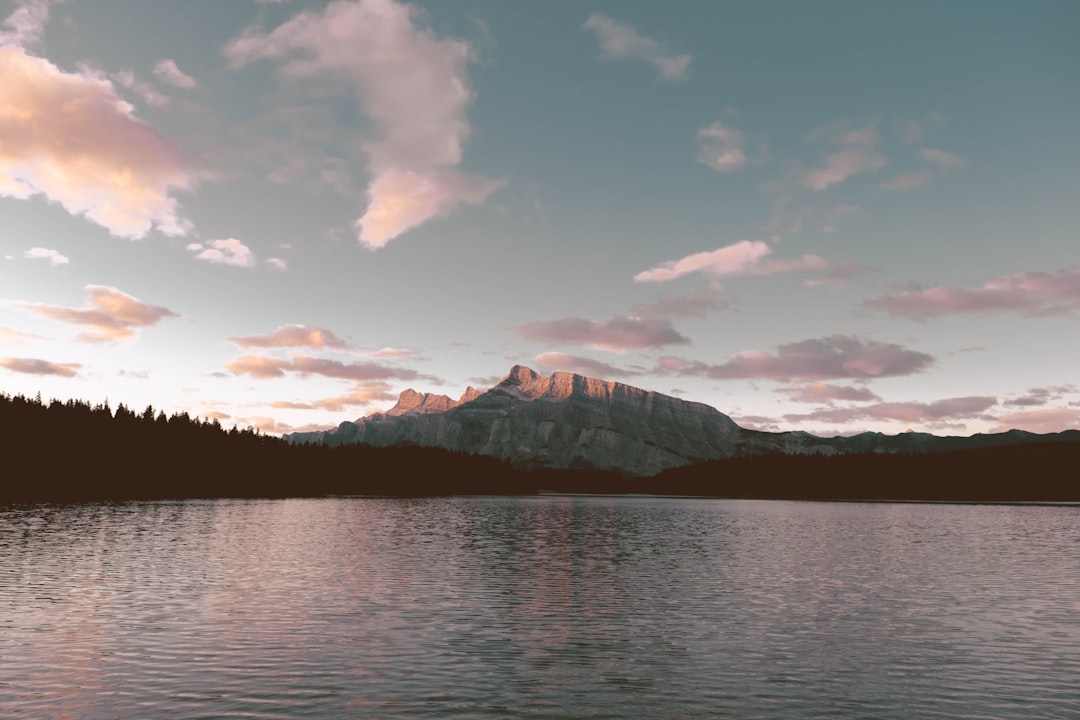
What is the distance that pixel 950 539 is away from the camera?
424 feet

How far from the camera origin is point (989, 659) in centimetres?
3988

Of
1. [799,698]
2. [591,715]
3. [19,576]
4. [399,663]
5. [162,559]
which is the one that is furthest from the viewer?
[162,559]

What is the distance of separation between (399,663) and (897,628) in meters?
32.1

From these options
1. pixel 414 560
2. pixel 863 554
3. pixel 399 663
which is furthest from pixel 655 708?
pixel 863 554

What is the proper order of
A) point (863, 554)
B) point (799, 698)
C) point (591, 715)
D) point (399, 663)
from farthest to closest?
1. point (863, 554)
2. point (399, 663)
3. point (799, 698)
4. point (591, 715)

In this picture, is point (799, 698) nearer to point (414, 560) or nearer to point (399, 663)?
point (399, 663)

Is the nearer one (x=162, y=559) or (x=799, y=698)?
(x=799, y=698)

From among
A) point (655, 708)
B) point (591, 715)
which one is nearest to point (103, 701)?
point (591, 715)

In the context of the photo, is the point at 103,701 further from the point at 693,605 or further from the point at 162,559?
the point at 162,559

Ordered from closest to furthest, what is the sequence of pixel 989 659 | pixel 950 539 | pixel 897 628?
pixel 989 659, pixel 897 628, pixel 950 539

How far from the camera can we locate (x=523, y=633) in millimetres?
45531

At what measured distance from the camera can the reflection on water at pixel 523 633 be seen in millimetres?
31234

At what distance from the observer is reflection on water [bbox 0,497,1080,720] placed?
31.2m

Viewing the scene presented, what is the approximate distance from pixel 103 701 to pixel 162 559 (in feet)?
176
